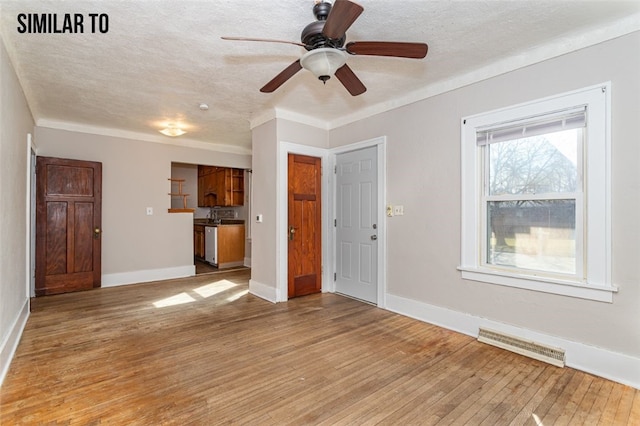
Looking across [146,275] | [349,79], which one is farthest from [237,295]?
[349,79]

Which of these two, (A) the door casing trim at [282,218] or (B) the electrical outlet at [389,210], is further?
(A) the door casing trim at [282,218]

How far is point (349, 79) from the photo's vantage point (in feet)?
7.57

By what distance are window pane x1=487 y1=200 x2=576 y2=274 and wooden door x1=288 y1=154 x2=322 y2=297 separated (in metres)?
2.33

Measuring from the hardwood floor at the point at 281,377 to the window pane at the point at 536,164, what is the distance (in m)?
1.48

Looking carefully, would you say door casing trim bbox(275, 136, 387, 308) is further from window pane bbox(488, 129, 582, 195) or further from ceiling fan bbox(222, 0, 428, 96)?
ceiling fan bbox(222, 0, 428, 96)

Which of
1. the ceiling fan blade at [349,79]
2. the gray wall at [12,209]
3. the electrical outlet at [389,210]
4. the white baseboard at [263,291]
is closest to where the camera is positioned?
the ceiling fan blade at [349,79]

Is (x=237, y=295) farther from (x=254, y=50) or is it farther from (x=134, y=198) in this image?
(x=254, y=50)

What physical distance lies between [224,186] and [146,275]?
258 centimetres

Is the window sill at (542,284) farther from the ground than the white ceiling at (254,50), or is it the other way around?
the white ceiling at (254,50)

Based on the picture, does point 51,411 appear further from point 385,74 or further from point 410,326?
point 385,74

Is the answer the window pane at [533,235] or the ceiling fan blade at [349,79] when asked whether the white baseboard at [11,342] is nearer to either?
the ceiling fan blade at [349,79]

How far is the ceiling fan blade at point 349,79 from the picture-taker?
7.19 feet

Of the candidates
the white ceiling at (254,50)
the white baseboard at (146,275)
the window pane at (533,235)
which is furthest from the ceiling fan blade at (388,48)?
the white baseboard at (146,275)

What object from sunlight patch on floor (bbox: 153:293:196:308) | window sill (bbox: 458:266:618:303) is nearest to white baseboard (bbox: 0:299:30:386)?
sunlight patch on floor (bbox: 153:293:196:308)
